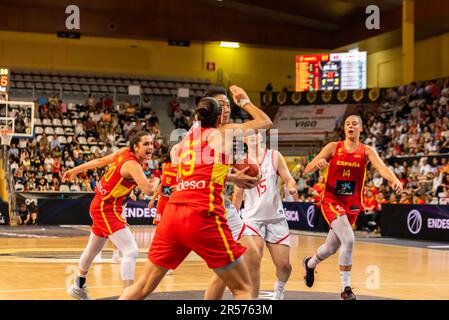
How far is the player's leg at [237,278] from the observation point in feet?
21.3

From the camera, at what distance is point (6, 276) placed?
12445mm

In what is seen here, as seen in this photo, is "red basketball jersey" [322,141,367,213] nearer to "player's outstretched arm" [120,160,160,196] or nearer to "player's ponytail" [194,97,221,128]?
"player's outstretched arm" [120,160,160,196]

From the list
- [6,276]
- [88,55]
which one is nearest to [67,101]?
[88,55]

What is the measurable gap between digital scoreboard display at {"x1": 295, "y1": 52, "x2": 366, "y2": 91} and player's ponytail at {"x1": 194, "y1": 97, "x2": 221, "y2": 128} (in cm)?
3301

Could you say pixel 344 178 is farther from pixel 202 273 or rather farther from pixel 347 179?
pixel 202 273

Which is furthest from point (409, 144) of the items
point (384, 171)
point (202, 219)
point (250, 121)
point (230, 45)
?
point (202, 219)

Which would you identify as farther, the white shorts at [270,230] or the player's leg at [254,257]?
the white shorts at [270,230]

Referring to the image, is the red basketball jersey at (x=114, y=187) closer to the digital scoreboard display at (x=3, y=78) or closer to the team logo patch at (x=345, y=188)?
the team logo patch at (x=345, y=188)

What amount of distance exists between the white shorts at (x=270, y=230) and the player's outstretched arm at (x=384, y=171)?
169 cm

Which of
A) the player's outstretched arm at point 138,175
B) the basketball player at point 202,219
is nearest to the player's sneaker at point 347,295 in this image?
the player's outstretched arm at point 138,175

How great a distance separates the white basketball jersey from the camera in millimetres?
9492

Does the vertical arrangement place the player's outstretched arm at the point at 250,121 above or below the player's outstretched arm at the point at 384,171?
above

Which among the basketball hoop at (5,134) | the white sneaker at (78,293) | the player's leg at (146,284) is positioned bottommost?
the white sneaker at (78,293)
